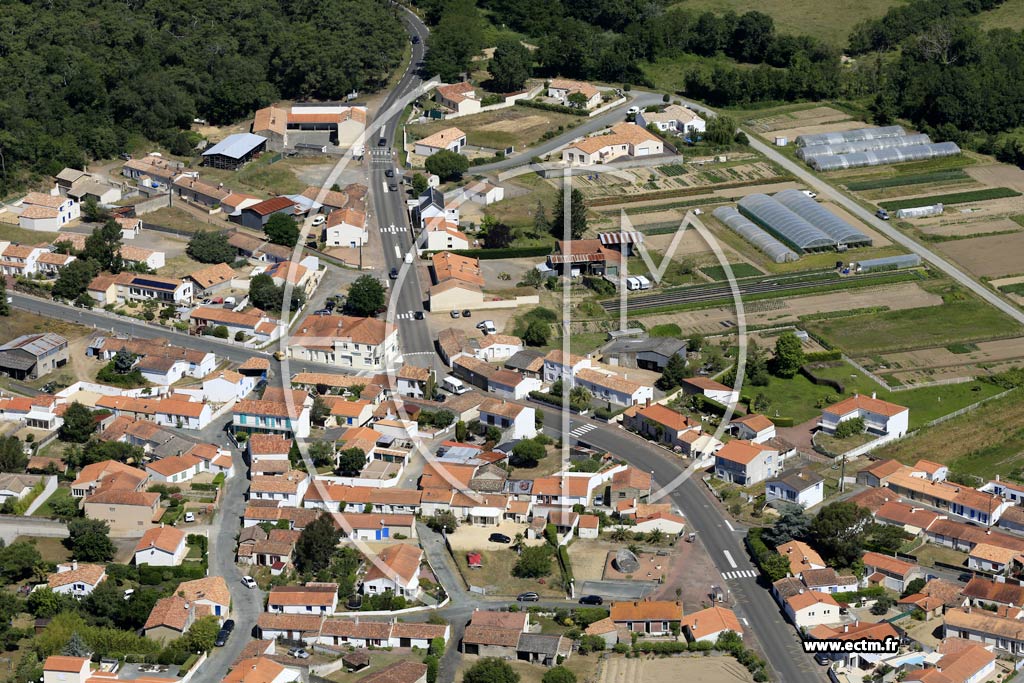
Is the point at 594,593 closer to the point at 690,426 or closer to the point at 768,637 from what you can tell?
the point at 768,637

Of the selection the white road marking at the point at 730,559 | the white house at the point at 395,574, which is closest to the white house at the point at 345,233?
the white house at the point at 395,574

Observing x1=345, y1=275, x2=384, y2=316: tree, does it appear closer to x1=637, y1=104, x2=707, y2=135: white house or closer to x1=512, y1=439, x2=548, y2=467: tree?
x1=512, y1=439, x2=548, y2=467: tree

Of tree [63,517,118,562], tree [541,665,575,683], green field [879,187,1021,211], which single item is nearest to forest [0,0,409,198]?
green field [879,187,1021,211]

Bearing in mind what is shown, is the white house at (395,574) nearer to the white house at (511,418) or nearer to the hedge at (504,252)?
the white house at (511,418)

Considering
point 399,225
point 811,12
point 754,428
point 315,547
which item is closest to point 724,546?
point 754,428

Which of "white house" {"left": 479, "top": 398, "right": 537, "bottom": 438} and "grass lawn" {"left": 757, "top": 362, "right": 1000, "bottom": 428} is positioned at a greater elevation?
"white house" {"left": 479, "top": 398, "right": 537, "bottom": 438}

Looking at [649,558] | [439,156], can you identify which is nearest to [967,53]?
[439,156]
